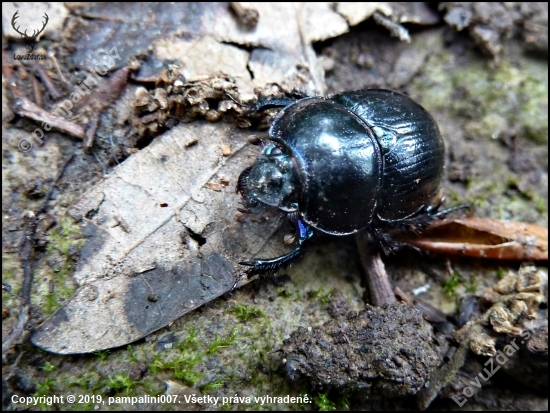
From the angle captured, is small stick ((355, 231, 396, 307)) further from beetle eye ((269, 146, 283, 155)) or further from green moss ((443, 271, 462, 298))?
beetle eye ((269, 146, 283, 155))

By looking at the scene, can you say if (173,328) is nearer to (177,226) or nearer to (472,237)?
(177,226)

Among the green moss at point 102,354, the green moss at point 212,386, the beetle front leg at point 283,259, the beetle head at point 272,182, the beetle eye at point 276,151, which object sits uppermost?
the beetle eye at point 276,151

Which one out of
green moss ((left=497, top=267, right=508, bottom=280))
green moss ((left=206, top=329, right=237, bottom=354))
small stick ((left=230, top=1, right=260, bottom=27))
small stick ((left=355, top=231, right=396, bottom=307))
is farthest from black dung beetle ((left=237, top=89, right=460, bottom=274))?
small stick ((left=230, top=1, right=260, bottom=27))

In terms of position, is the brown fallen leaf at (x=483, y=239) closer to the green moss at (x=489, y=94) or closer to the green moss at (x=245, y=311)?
the green moss at (x=489, y=94)

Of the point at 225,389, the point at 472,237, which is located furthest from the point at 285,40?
the point at 225,389

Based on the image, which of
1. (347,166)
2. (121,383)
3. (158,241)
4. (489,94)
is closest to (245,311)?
(158,241)

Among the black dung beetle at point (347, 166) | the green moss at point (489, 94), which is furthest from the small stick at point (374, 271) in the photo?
the green moss at point (489, 94)

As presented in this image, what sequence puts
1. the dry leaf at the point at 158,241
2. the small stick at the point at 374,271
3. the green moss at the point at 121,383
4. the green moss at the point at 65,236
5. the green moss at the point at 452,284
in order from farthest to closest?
1. the green moss at the point at 452,284
2. the small stick at the point at 374,271
3. the green moss at the point at 65,236
4. the dry leaf at the point at 158,241
5. the green moss at the point at 121,383

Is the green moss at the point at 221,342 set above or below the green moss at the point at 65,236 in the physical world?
below
